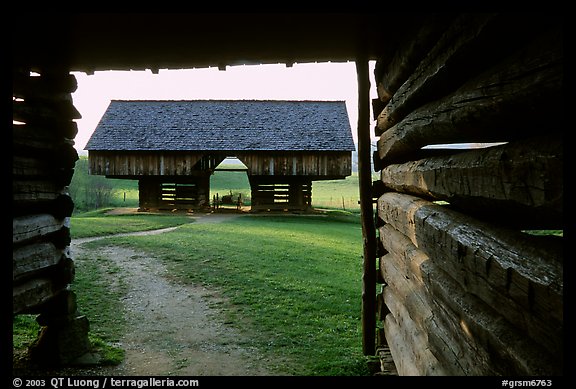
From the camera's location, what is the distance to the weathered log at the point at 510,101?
1.50 m

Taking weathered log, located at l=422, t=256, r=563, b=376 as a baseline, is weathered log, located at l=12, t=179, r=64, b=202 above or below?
above

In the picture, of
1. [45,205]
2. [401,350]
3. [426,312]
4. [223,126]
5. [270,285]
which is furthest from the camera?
[223,126]

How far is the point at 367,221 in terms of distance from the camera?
5773mm

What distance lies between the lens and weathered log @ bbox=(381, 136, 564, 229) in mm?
1486

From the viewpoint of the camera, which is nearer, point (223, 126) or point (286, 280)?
point (286, 280)

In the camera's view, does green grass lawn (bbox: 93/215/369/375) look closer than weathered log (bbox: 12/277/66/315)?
No

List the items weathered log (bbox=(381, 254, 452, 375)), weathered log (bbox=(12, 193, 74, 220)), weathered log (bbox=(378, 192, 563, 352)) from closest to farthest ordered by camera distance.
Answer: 1. weathered log (bbox=(378, 192, 563, 352))
2. weathered log (bbox=(381, 254, 452, 375))
3. weathered log (bbox=(12, 193, 74, 220))

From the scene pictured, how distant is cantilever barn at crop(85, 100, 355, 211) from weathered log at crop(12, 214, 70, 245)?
19726mm

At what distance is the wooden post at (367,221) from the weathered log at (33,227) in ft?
13.2

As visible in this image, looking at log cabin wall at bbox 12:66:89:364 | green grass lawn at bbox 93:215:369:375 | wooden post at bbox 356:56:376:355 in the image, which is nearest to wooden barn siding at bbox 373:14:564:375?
wooden post at bbox 356:56:376:355

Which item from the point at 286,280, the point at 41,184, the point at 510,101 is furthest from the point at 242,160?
the point at 510,101

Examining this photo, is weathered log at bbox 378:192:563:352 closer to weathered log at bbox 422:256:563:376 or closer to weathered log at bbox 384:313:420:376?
weathered log at bbox 422:256:563:376

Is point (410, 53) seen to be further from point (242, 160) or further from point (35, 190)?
point (242, 160)

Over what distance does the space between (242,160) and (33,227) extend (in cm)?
2018
